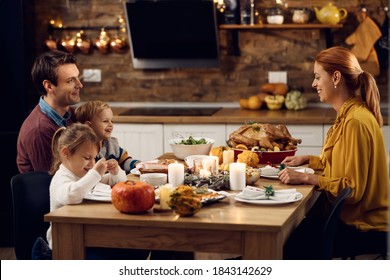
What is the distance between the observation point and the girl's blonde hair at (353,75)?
3277 millimetres

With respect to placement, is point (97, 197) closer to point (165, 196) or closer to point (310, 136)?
point (165, 196)

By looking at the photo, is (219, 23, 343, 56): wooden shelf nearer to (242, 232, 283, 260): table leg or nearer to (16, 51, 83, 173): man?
(16, 51, 83, 173): man

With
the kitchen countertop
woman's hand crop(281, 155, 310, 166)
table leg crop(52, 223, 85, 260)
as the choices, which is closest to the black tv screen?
the kitchen countertop

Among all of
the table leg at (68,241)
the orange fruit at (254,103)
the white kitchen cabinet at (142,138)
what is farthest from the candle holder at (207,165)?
the orange fruit at (254,103)

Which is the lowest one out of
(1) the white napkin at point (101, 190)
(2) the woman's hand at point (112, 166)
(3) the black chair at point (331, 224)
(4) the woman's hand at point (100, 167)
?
(3) the black chair at point (331, 224)

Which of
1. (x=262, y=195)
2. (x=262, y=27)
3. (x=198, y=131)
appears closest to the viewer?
(x=262, y=195)

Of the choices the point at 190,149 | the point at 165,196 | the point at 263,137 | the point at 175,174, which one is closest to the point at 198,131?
the point at 190,149

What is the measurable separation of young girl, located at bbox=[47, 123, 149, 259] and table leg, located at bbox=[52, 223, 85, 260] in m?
0.16

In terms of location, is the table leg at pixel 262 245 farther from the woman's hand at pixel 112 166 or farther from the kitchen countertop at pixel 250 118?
the kitchen countertop at pixel 250 118

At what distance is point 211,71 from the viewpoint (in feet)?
18.8

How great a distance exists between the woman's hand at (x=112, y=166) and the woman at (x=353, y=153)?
69 centimetres

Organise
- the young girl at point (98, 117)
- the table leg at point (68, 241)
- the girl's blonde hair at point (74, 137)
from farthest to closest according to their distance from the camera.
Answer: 1. the young girl at point (98, 117)
2. the girl's blonde hair at point (74, 137)
3. the table leg at point (68, 241)

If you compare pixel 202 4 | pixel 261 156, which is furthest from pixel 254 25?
pixel 261 156

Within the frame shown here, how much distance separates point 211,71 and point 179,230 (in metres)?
3.24
